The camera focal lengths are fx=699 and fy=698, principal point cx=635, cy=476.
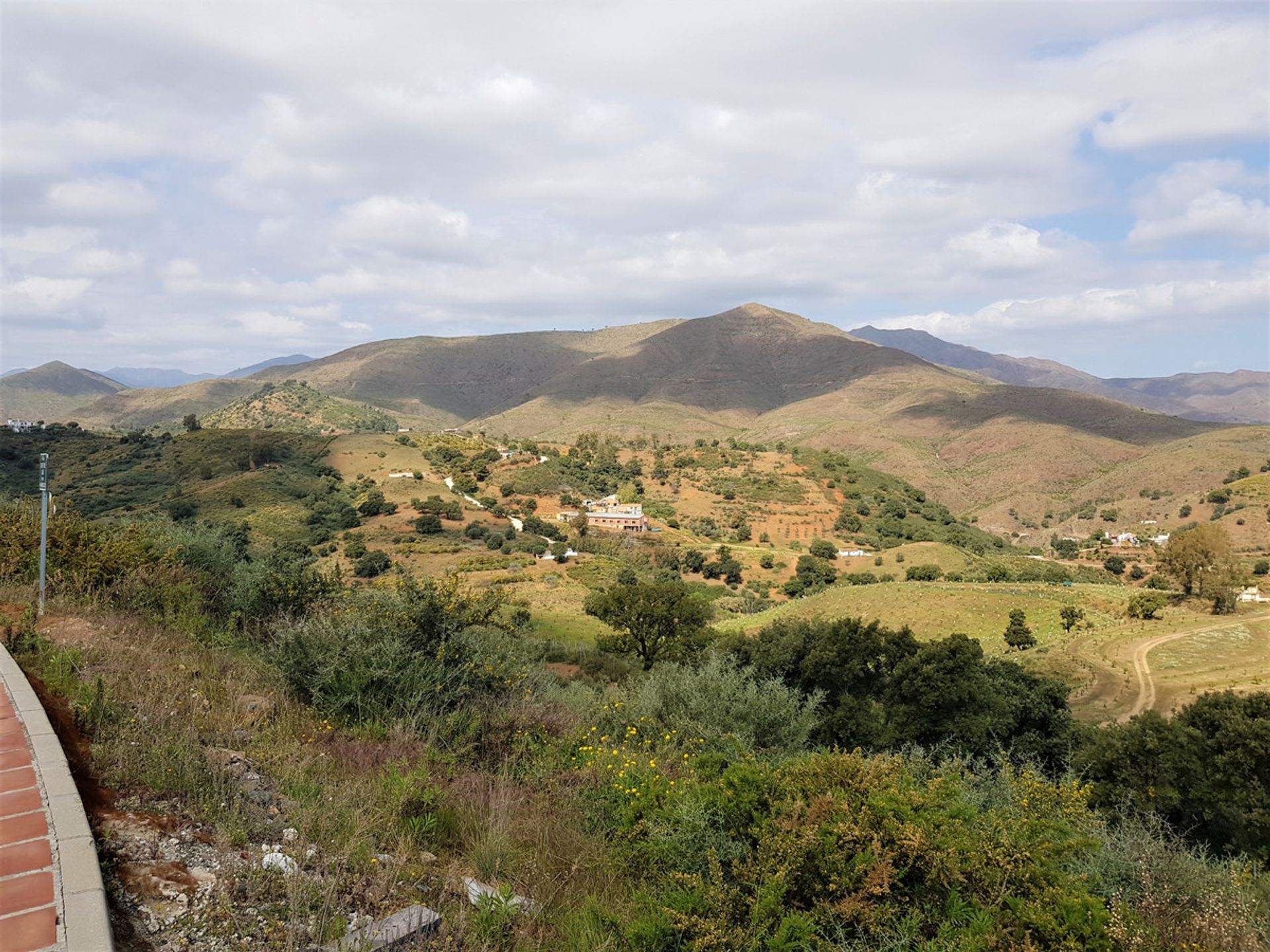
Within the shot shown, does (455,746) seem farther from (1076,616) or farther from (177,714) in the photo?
(1076,616)

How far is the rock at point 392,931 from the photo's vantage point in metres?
→ 3.01

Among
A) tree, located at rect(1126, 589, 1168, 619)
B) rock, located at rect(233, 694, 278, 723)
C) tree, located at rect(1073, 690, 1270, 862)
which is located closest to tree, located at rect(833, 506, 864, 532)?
tree, located at rect(1126, 589, 1168, 619)

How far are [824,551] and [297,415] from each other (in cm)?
11305

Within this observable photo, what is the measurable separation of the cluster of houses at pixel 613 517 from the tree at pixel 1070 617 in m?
37.2

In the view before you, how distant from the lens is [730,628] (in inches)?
1305

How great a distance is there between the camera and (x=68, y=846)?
301 centimetres

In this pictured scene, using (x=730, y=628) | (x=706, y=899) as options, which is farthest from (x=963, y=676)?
(x=730, y=628)

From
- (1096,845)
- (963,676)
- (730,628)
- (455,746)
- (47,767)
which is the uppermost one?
(47,767)

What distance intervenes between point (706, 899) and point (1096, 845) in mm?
2190

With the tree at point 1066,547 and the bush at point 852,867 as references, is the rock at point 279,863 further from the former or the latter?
the tree at point 1066,547

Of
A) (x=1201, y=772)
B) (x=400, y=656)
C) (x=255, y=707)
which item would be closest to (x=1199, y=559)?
(x=1201, y=772)

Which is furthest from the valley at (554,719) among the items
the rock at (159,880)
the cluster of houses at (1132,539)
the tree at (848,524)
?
the cluster of houses at (1132,539)

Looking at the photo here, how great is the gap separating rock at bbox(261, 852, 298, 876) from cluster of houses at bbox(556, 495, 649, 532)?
58.8m

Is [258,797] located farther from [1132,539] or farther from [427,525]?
[1132,539]
